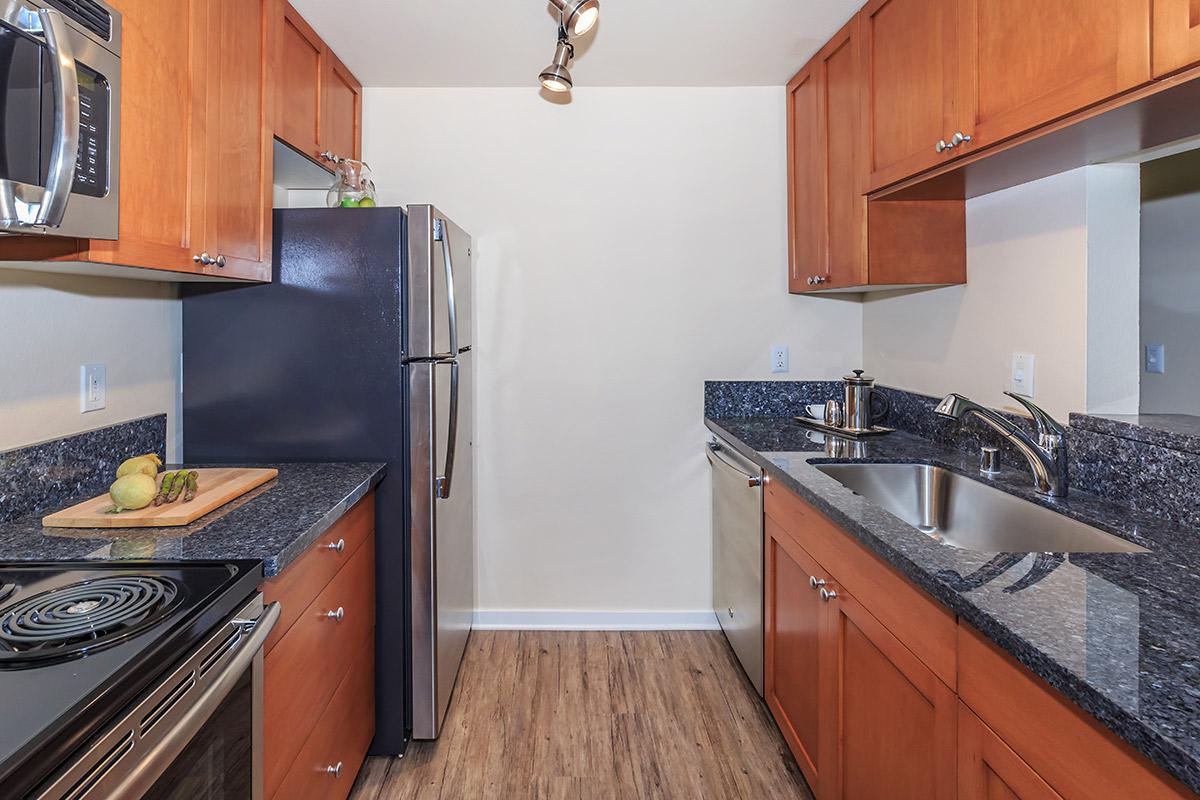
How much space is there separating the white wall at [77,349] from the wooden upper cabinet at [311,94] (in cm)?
65

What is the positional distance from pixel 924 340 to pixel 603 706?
173 centimetres

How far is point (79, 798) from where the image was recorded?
2.31 ft

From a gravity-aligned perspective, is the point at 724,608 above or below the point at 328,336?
below

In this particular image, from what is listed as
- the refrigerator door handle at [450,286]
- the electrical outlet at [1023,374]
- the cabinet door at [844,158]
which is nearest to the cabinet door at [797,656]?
the electrical outlet at [1023,374]

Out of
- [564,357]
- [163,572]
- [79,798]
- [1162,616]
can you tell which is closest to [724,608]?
[564,357]

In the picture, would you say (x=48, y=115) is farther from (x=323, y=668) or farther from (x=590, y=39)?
(x=590, y=39)

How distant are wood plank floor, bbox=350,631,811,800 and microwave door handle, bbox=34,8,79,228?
166 cm

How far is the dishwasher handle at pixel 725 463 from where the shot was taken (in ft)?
6.93

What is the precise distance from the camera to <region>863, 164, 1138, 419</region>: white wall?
1592 millimetres

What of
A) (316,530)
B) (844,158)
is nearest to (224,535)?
(316,530)

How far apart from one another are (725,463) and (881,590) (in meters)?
1.26

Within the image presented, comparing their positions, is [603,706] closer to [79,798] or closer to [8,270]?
[79,798]

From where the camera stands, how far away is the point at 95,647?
85cm

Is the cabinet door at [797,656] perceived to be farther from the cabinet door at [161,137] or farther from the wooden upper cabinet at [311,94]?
the wooden upper cabinet at [311,94]
